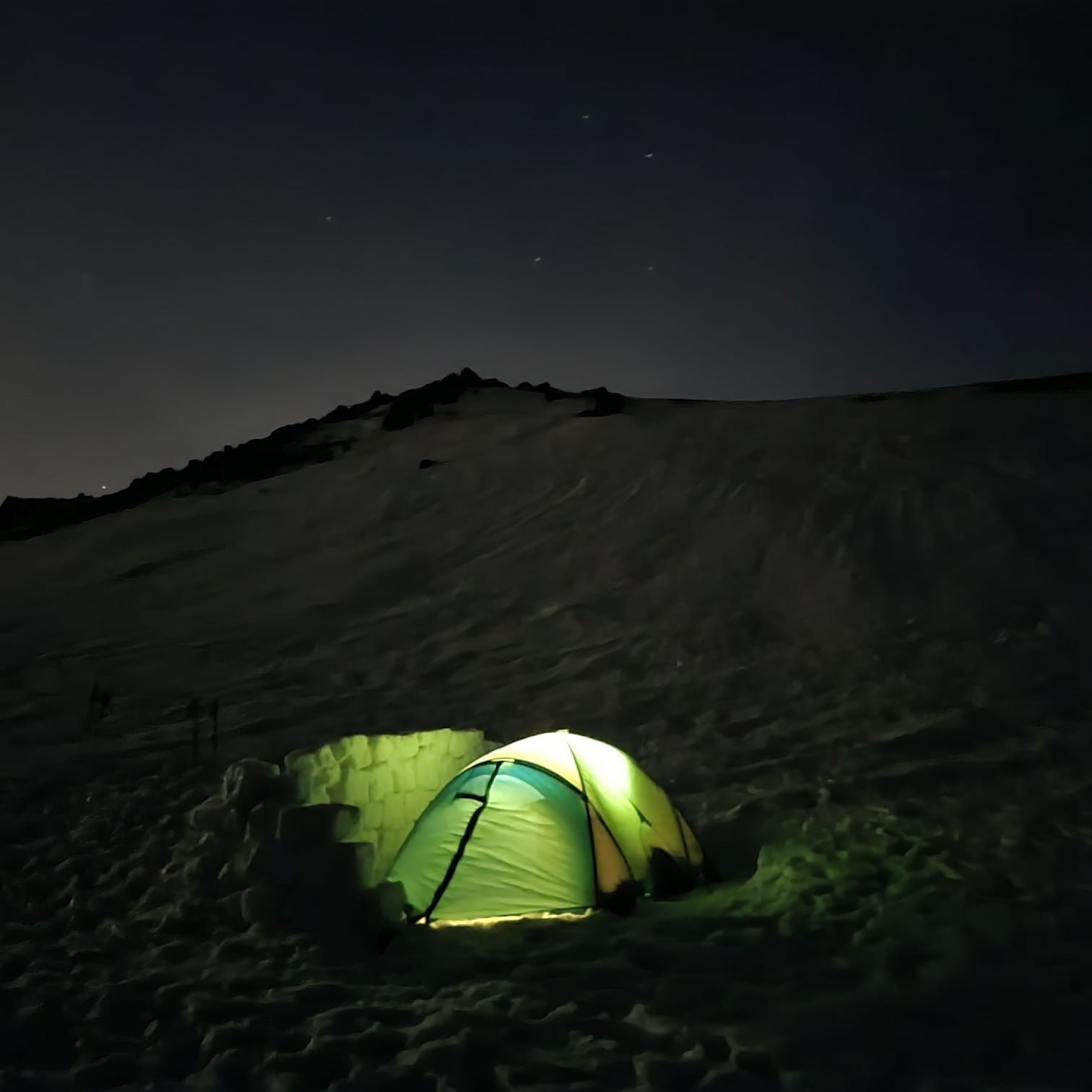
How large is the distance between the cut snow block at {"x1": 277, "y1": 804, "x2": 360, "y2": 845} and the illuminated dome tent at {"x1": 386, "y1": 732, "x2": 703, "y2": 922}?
72 centimetres

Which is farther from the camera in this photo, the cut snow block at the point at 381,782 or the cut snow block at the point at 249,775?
the cut snow block at the point at 381,782

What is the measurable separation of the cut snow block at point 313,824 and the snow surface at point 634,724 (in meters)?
0.58

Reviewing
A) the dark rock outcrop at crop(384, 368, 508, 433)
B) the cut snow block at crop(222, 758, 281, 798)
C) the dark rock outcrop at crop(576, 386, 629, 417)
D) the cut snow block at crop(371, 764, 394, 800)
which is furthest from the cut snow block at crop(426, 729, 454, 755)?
the dark rock outcrop at crop(384, 368, 508, 433)

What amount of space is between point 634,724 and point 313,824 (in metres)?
4.95

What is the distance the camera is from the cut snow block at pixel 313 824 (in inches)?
206

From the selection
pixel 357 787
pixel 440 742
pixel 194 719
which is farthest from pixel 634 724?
pixel 194 719

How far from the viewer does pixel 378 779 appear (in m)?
6.48

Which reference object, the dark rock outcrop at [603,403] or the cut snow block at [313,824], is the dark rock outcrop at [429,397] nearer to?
the dark rock outcrop at [603,403]

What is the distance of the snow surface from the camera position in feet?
13.1

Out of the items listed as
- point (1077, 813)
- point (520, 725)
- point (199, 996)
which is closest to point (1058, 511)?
point (1077, 813)

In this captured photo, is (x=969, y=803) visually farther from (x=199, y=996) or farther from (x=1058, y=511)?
(x=1058, y=511)

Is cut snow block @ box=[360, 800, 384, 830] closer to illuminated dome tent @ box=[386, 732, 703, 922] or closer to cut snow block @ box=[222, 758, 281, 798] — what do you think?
illuminated dome tent @ box=[386, 732, 703, 922]

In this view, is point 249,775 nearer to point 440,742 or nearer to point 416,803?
point 416,803

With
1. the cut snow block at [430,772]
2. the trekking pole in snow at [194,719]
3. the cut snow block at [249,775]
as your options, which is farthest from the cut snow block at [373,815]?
the trekking pole in snow at [194,719]
